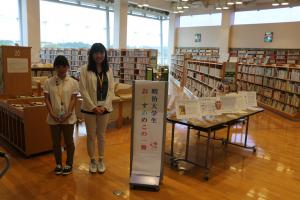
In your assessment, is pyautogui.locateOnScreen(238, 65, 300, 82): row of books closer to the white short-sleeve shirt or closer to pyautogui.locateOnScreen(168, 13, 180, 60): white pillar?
the white short-sleeve shirt

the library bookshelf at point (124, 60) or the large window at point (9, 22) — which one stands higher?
the large window at point (9, 22)

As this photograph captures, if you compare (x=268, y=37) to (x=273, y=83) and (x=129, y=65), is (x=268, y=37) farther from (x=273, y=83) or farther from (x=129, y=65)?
(x=129, y=65)

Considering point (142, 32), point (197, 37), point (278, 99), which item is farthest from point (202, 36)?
point (278, 99)

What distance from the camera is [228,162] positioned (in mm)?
3914

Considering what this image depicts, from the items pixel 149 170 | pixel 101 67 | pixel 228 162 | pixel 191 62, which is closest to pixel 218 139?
pixel 228 162

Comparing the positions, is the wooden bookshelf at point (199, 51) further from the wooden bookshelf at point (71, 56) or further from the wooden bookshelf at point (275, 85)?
the wooden bookshelf at point (71, 56)

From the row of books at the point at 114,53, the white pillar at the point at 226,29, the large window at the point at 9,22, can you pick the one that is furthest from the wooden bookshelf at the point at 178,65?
the large window at the point at 9,22

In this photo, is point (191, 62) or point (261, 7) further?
point (261, 7)

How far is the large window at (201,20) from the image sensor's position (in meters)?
15.4

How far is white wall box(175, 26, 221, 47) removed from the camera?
15453 millimetres

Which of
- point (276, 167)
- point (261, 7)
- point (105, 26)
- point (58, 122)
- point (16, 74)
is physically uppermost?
point (261, 7)

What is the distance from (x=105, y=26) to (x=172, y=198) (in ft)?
43.3

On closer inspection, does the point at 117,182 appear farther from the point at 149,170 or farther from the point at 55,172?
the point at 55,172

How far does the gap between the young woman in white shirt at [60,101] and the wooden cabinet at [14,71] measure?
1.91 meters
